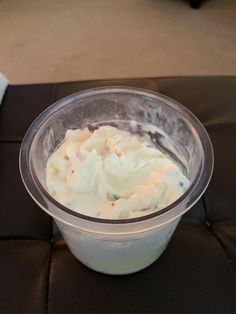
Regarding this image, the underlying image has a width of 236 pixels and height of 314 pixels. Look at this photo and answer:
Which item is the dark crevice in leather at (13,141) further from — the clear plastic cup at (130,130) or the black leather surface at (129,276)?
the clear plastic cup at (130,130)

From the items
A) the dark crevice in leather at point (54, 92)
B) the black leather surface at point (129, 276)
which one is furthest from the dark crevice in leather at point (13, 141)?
the dark crevice in leather at point (54, 92)

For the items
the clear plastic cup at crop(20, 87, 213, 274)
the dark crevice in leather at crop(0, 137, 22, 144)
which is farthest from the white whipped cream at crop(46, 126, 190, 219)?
the dark crevice in leather at crop(0, 137, 22, 144)

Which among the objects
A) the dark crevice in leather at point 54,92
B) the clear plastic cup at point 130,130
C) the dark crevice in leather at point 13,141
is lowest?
the dark crevice in leather at point 13,141

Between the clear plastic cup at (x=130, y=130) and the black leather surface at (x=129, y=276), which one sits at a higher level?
the clear plastic cup at (x=130, y=130)

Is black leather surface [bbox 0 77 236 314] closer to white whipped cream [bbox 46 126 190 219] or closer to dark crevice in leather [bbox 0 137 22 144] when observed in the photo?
dark crevice in leather [bbox 0 137 22 144]

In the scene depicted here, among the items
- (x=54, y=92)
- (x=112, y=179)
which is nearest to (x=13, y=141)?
(x=54, y=92)

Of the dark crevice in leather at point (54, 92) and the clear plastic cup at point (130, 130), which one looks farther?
the dark crevice in leather at point (54, 92)
